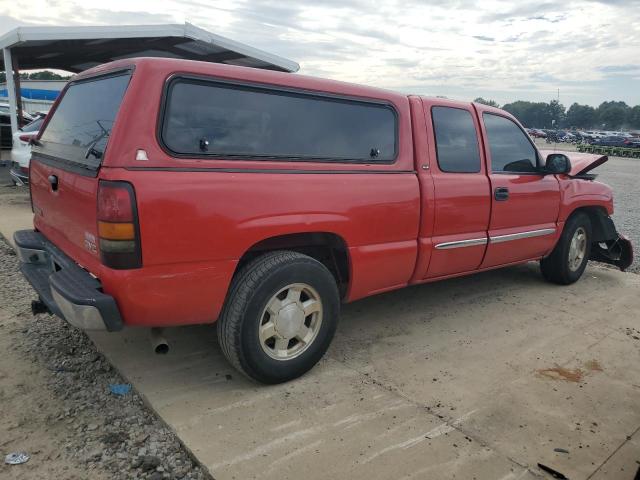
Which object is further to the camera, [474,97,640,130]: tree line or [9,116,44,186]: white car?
[474,97,640,130]: tree line

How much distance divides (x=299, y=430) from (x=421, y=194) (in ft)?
6.31

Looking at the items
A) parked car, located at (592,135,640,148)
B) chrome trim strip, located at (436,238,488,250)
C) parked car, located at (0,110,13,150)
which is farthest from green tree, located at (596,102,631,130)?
chrome trim strip, located at (436,238,488,250)

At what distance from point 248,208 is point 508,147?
2.89 m

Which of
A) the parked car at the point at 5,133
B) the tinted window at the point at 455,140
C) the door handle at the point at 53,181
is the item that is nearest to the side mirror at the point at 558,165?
the tinted window at the point at 455,140

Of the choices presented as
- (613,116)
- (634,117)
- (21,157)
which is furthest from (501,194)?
(613,116)

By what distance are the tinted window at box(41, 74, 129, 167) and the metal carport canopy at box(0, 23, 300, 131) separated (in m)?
7.43

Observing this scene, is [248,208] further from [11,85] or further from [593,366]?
[11,85]

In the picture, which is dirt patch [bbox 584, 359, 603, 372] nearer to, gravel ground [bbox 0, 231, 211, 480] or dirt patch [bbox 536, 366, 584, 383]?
dirt patch [bbox 536, 366, 584, 383]

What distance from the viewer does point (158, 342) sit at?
9.97 feet

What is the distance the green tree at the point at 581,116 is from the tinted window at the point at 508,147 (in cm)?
13418

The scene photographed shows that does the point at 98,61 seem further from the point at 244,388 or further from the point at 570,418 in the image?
the point at 570,418

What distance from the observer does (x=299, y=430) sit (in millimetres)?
2795

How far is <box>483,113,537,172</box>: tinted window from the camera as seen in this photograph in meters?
4.57

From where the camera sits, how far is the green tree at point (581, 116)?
123 metres
